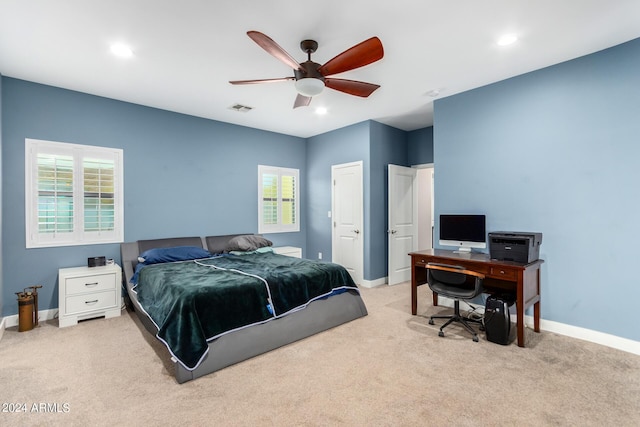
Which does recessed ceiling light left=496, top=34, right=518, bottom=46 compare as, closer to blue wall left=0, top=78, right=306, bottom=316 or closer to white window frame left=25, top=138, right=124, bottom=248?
blue wall left=0, top=78, right=306, bottom=316

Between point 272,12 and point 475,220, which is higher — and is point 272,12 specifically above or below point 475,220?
above

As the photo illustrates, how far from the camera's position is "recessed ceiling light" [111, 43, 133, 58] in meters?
2.84

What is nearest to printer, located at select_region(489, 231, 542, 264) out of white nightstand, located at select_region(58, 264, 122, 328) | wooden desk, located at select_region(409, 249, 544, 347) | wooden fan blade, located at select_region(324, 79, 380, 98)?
wooden desk, located at select_region(409, 249, 544, 347)

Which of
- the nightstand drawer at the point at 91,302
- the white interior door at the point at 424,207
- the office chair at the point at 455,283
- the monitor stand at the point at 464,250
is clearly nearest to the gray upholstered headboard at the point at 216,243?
the nightstand drawer at the point at 91,302

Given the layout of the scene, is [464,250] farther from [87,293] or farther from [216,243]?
[87,293]

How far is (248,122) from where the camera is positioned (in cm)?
530

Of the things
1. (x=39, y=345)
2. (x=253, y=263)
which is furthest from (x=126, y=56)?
(x=39, y=345)

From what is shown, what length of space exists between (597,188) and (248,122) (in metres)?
4.76

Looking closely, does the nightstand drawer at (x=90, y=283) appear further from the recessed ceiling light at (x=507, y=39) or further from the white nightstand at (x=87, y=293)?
the recessed ceiling light at (x=507, y=39)

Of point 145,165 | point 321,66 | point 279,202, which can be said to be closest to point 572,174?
point 321,66

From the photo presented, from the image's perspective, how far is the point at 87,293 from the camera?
3.59m

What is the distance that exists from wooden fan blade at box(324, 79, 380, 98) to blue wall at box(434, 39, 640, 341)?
171cm

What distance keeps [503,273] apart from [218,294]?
8.89ft

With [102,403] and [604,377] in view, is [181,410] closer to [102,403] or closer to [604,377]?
[102,403]
